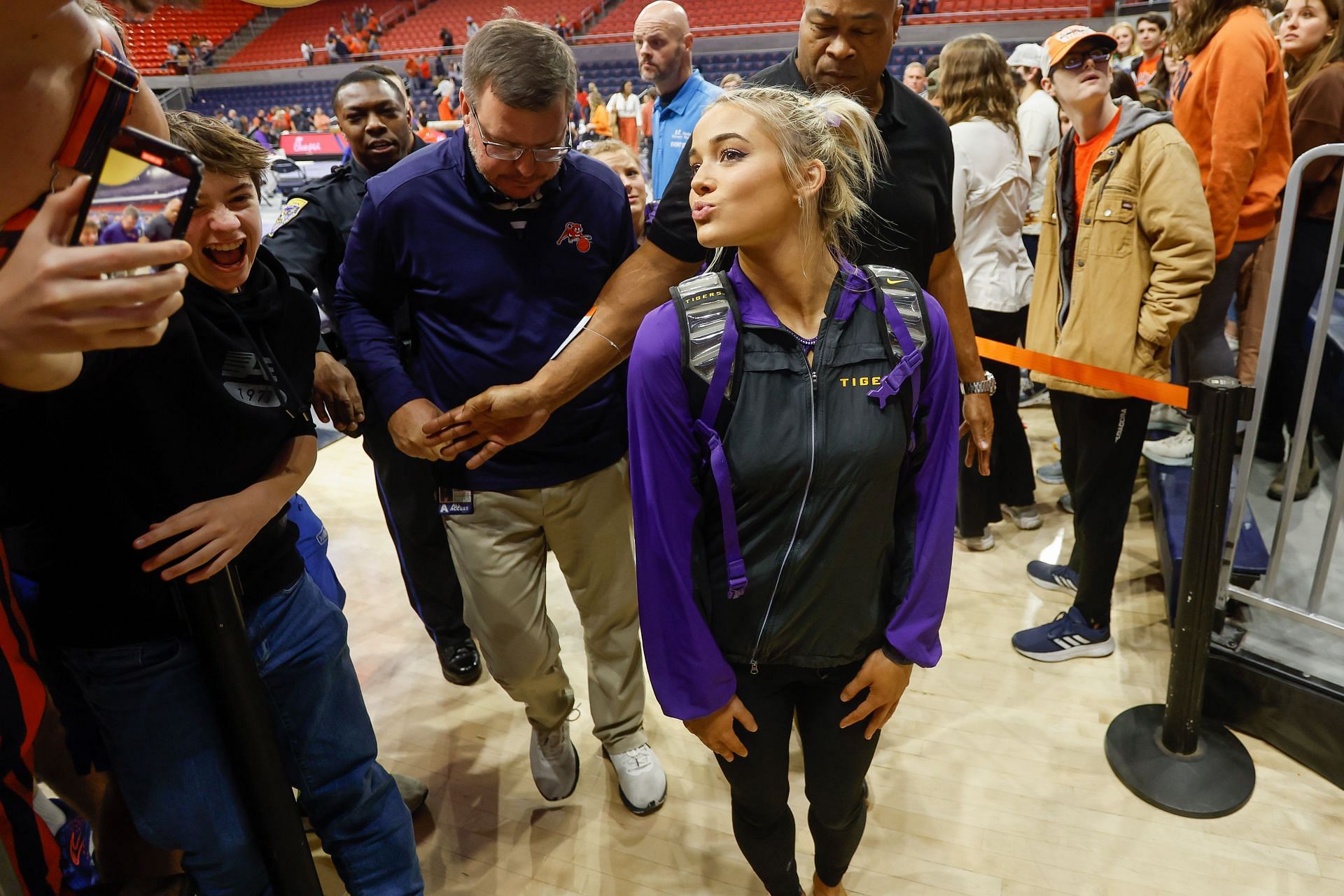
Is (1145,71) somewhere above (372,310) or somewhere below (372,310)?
above

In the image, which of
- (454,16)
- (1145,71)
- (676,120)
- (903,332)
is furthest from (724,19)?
(903,332)

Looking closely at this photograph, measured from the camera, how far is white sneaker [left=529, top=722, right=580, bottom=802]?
2344mm

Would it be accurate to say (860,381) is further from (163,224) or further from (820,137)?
(163,224)

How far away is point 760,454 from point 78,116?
0.98 metres

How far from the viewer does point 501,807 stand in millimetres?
2338

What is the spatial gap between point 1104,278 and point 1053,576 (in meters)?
1.24

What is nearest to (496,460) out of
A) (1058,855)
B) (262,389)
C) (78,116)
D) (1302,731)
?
(262,389)

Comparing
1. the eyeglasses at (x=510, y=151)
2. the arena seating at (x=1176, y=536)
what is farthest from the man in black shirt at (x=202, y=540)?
the arena seating at (x=1176, y=536)

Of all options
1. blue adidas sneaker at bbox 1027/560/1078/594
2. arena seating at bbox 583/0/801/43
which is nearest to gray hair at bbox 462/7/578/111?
blue adidas sneaker at bbox 1027/560/1078/594

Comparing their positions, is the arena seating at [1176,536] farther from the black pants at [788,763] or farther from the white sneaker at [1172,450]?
the black pants at [788,763]

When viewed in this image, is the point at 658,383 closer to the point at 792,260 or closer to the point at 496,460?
the point at 792,260

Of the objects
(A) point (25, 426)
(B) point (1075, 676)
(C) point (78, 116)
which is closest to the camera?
(C) point (78, 116)

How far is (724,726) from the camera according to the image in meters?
1.48

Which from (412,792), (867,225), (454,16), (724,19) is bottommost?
(412,792)
